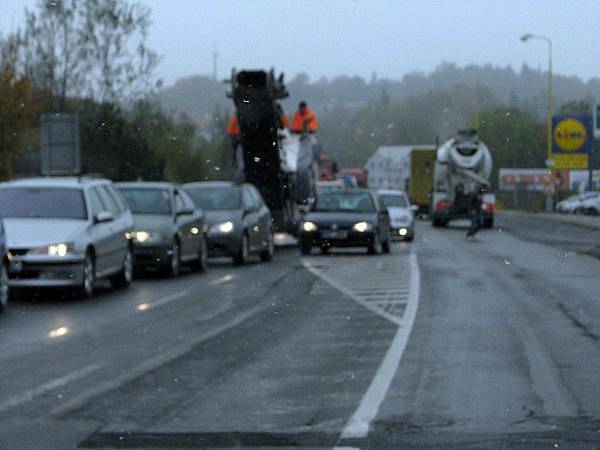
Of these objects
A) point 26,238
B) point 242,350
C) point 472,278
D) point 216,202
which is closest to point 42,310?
point 26,238

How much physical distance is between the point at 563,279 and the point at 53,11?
31068 mm

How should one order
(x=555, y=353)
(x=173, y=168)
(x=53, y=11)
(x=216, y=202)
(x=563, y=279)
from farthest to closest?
1. (x=173, y=168)
2. (x=53, y=11)
3. (x=216, y=202)
4. (x=563, y=279)
5. (x=555, y=353)

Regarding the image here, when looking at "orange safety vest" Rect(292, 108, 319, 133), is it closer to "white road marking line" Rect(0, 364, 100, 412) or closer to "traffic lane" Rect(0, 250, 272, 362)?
"traffic lane" Rect(0, 250, 272, 362)

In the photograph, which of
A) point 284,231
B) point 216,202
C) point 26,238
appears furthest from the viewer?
point 284,231

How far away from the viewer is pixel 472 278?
23859 millimetres

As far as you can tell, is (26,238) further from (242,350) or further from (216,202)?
(216,202)

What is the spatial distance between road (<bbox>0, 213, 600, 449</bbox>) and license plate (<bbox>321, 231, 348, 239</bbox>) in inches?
374

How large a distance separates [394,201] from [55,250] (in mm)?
27025

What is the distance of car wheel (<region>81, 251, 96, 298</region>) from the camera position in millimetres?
18891

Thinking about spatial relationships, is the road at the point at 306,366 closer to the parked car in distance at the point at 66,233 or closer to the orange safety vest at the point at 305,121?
the parked car in distance at the point at 66,233

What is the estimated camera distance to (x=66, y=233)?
18766 millimetres

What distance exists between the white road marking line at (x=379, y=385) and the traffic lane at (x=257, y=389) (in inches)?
2.6

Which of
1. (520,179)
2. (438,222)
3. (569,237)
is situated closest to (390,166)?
(520,179)

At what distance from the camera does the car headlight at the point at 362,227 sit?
32.1m
